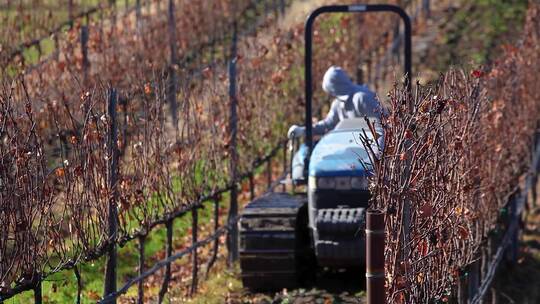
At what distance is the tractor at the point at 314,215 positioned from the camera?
32.9 ft

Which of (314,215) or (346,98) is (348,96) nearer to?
(346,98)

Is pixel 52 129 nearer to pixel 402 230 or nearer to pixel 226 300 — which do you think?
pixel 226 300

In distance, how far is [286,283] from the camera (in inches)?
421

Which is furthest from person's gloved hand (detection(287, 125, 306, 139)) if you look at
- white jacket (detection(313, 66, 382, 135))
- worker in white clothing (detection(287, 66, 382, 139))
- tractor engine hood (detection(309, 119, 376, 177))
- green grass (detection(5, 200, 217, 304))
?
green grass (detection(5, 200, 217, 304))

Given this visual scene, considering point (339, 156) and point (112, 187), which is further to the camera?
point (339, 156)

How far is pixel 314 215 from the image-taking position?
1032cm

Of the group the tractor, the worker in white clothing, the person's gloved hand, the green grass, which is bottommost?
the green grass

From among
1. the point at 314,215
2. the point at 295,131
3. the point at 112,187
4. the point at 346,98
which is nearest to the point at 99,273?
the point at 295,131

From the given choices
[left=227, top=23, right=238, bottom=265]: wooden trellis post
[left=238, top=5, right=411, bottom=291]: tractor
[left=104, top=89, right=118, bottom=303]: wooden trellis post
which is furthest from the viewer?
[left=227, top=23, right=238, bottom=265]: wooden trellis post

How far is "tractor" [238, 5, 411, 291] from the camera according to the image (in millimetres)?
10016

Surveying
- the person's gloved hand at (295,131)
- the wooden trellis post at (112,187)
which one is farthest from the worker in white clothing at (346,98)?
the wooden trellis post at (112,187)

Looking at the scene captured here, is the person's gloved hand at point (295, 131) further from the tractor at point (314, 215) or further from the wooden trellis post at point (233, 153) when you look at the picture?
the wooden trellis post at point (233, 153)

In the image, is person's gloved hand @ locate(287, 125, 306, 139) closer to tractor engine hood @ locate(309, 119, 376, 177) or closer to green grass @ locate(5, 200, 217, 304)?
tractor engine hood @ locate(309, 119, 376, 177)

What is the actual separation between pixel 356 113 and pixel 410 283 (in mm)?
4056
